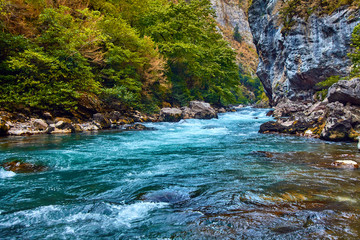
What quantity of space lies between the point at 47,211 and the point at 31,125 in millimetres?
9313

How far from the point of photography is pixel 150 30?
22.2 m

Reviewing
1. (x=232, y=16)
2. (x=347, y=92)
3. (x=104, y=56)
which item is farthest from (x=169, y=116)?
(x=232, y=16)

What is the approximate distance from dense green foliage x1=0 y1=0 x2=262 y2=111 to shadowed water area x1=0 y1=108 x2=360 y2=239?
21.9 feet

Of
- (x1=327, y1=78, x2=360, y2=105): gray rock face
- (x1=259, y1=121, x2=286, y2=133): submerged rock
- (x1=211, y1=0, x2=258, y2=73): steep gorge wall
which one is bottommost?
(x1=259, y1=121, x2=286, y2=133): submerged rock

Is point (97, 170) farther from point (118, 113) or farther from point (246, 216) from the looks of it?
point (118, 113)

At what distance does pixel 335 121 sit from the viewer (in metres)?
9.04

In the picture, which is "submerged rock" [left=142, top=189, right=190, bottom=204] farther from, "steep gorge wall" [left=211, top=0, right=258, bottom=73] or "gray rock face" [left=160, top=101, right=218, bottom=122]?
"steep gorge wall" [left=211, top=0, right=258, bottom=73]

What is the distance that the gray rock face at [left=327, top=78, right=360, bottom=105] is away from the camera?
31.3 feet

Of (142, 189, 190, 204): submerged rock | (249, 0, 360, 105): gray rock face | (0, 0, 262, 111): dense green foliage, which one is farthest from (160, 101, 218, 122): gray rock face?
(142, 189, 190, 204): submerged rock

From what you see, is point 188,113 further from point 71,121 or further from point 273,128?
point 71,121

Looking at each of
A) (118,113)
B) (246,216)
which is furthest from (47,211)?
(118,113)

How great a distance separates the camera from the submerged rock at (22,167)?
5.10m

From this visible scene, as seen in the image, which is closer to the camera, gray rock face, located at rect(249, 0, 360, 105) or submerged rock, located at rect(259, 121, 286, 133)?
submerged rock, located at rect(259, 121, 286, 133)

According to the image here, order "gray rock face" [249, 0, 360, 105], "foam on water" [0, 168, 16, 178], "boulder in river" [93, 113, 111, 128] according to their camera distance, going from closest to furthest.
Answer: "foam on water" [0, 168, 16, 178] < "boulder in river" [93, 113, 111, 128] < "gray rock face" [249, 0, 360, 105]
